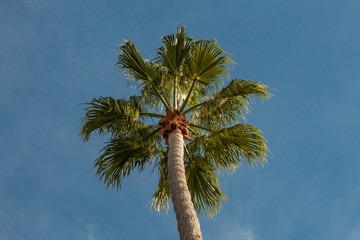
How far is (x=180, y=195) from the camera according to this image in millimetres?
6129

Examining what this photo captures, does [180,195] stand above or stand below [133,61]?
below

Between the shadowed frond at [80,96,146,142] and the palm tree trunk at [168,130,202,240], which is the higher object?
the shadowed frond at [80,96,146,142]

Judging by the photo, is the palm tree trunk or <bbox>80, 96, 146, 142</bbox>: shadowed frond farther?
<bbox>80, 96, 146, 142</bbox>: shadowed frond

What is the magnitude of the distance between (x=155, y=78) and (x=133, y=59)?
0.69 m

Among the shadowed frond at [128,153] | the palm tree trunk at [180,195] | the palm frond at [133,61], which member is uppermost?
the palm frond at [133,61]

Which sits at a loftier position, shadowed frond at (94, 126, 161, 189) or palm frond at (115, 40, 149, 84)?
palm frond at (115, 40, 149, 84)

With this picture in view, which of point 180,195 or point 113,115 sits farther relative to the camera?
point 113,115

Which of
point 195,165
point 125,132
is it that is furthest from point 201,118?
point 125,132

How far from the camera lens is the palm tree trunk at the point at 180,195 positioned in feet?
17.9

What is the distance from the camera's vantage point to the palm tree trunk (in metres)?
5.45

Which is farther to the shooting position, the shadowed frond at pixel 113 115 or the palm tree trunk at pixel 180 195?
the shadowed frond at pixel 113 115

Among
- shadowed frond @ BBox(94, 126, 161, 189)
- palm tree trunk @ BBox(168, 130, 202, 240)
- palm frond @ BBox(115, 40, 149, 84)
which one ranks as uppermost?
palm frond @ BBox(115, 40, 149, 84)

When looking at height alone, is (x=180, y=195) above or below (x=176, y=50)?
below

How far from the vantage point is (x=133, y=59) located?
27.3ft
